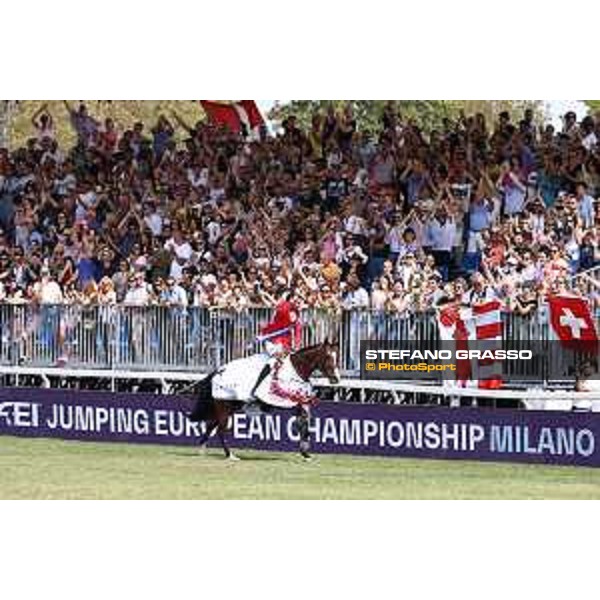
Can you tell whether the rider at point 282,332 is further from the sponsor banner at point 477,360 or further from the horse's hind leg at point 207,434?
the sponsor banner at point 477,360

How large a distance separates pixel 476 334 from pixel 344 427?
5.25ft

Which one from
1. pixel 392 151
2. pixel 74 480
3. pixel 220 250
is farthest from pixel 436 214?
pixel 74 480

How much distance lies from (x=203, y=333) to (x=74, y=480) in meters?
2.94

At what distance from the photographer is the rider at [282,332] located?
1989cm

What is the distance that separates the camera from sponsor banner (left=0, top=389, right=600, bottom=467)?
18.7 m

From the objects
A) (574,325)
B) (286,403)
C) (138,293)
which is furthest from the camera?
(138,293)

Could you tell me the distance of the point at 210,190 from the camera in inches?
864

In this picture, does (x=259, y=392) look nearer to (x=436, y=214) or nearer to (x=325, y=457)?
(x=325, y=457)

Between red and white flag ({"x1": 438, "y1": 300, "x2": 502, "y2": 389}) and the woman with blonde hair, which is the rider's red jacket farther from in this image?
the woman with blonde hair

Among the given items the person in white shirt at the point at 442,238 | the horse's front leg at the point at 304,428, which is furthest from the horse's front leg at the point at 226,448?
the person in white shirt at the point at 442,238

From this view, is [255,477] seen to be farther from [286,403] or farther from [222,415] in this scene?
[222,415]

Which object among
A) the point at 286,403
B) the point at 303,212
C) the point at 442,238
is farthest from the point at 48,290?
the point at 442,238

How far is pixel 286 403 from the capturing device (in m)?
19.8

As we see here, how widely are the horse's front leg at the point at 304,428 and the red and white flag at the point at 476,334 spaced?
1.56 m
